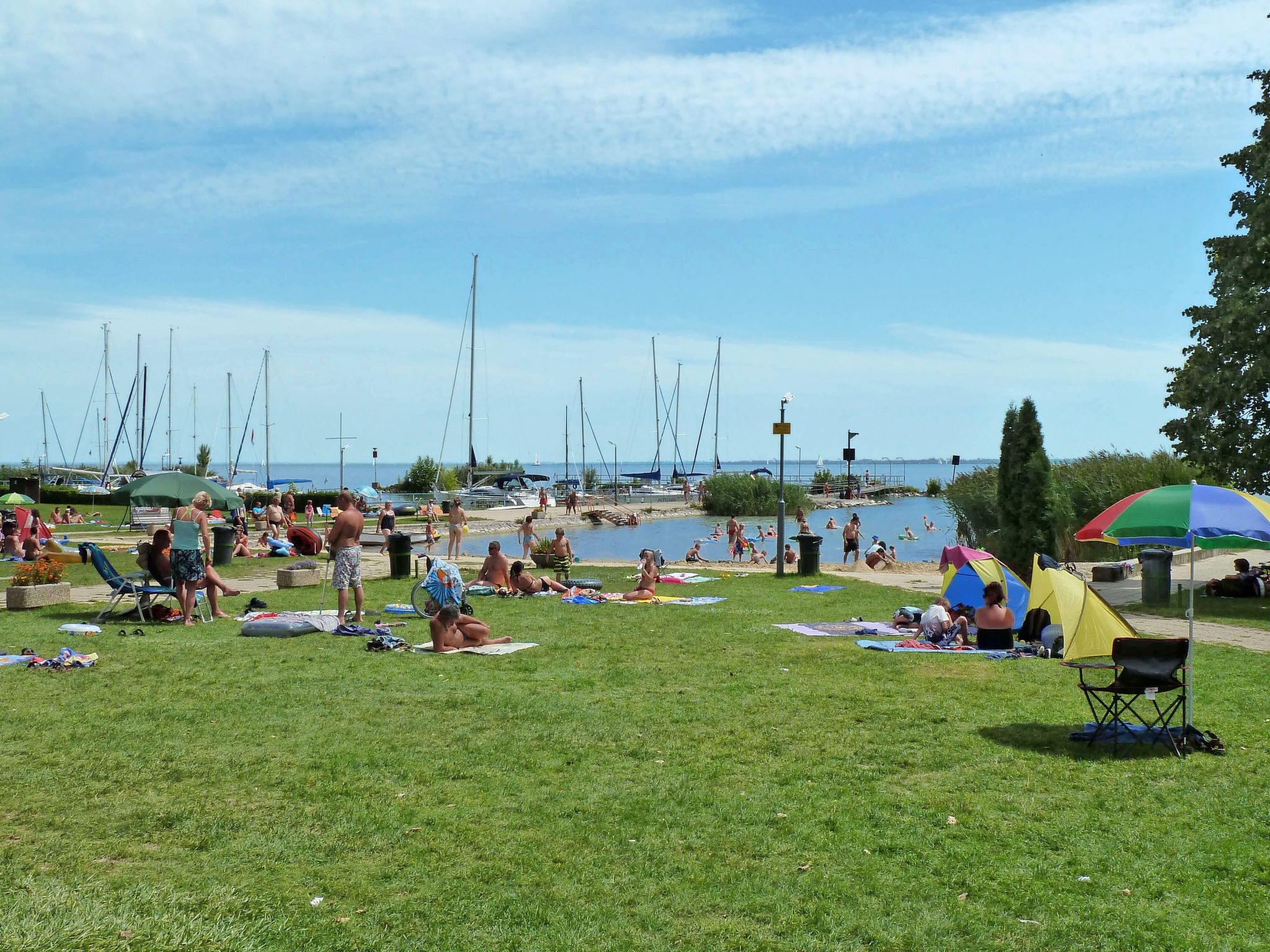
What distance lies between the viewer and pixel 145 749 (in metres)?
6.91

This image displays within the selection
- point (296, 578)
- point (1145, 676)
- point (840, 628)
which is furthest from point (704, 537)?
point (1145, 676)

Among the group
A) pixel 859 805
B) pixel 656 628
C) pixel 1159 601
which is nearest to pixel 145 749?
pixel 859 805

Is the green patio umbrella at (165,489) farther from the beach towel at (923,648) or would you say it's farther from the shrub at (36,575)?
the beach towel at (923,648)

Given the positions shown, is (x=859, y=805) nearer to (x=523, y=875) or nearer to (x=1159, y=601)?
(x=523, y=875)

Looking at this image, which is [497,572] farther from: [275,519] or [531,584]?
[275,519]

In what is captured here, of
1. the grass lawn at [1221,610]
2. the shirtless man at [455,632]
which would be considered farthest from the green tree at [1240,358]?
the shirtless man at [455,632]

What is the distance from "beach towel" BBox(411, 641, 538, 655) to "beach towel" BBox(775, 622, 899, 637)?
3.46m

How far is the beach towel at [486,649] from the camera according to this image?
432 inches

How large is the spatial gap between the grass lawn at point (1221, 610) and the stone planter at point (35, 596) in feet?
52.2

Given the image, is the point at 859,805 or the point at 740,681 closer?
the point at 859,805

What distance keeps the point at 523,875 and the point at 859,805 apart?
2.08 m

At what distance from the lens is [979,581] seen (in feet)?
43.9

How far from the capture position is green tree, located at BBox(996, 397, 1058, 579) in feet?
65.2

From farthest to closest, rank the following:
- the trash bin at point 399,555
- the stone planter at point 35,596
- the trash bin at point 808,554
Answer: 1. the trash bin at point 808,554
2. the trash bin at point 399,555
3. the stone planter at point 35,596
